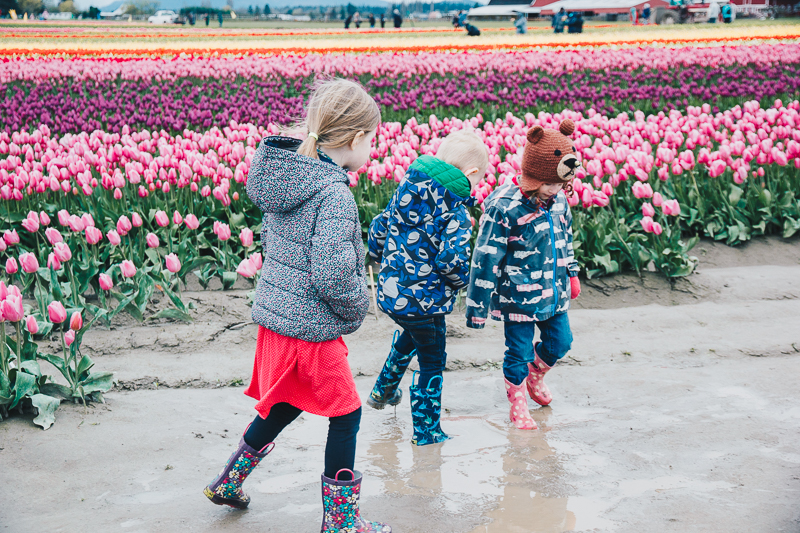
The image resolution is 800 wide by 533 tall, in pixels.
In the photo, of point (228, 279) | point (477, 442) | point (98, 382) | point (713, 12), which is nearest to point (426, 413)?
point (477, 442)

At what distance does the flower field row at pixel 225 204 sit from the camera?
16.3ft

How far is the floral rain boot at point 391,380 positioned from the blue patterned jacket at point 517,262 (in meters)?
0.39

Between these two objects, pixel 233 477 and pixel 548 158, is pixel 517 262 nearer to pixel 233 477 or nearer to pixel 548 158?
pixel 548 158

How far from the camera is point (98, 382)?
12.0 ft

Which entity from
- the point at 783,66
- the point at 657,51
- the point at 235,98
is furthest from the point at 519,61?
the point at 235,98

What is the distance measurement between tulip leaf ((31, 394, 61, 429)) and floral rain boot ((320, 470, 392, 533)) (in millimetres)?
1532

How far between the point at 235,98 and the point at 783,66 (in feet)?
30.3

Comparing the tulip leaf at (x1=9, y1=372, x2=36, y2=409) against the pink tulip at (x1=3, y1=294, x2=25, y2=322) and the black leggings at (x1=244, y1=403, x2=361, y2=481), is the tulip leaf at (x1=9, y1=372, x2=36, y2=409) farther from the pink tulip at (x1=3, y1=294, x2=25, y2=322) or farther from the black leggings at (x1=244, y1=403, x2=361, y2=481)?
the black leggings at (x1=244, y1=403, x2=361, y2=481)

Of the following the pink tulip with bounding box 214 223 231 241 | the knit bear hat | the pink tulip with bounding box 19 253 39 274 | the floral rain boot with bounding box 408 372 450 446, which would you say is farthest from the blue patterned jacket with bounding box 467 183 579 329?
the pink tulip with bounding box 19 253 39 274

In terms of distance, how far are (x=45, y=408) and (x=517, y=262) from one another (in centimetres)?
216

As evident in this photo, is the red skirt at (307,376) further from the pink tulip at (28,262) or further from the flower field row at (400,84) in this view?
the flower field row at (400,84)

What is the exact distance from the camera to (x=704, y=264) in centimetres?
604

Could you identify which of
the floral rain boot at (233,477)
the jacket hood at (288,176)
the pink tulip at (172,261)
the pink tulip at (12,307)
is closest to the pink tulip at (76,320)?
the pink tulip at (12,307)

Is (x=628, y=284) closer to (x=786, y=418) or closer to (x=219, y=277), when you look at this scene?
(x=786, y=418)
